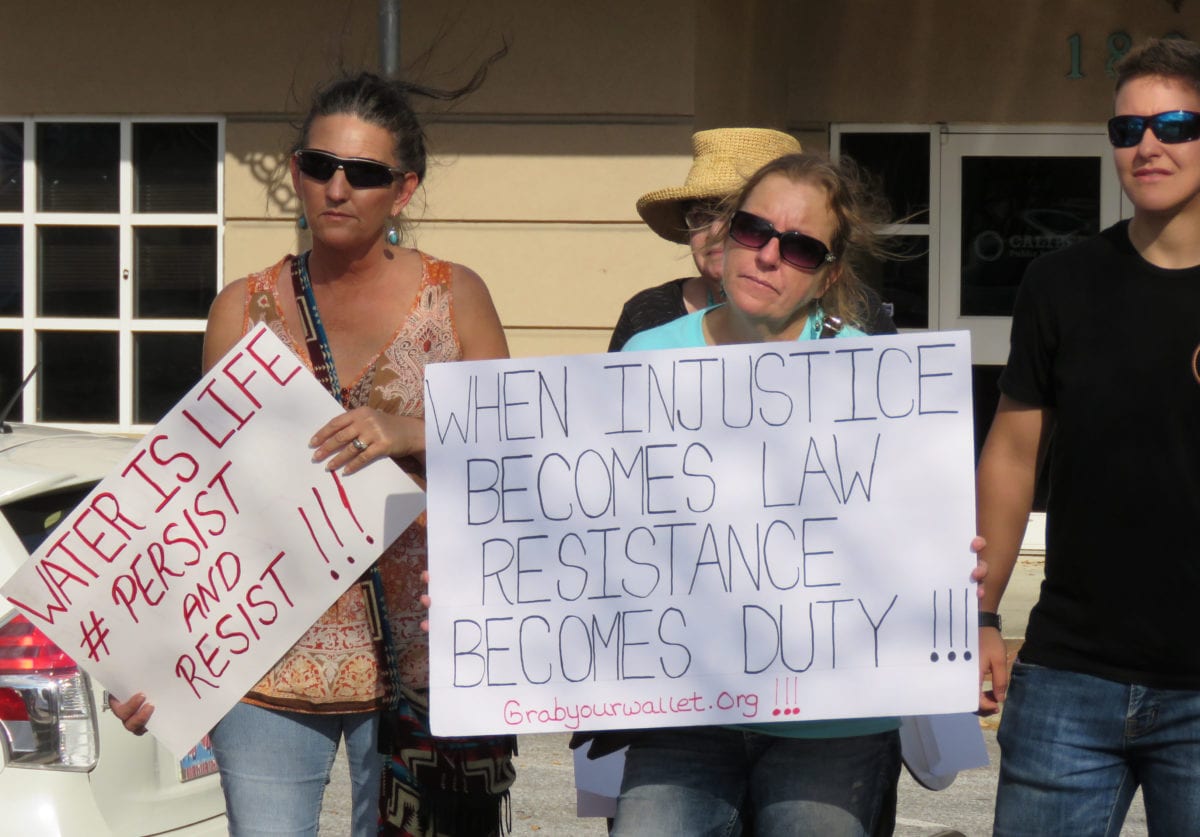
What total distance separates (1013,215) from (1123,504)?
7556 mm

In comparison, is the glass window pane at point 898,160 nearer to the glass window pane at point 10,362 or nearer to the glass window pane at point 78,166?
the glass window pane at point 78,166

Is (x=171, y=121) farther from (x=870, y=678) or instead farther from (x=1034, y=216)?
(x=870, y=678)

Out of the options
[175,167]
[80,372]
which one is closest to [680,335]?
[175,167]

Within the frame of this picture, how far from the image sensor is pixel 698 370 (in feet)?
9.46

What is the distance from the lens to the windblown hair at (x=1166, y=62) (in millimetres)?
2916

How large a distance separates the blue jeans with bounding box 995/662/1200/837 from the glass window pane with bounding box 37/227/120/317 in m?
7.96

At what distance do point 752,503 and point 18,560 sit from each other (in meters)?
1.84

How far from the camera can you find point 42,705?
3.65 meters

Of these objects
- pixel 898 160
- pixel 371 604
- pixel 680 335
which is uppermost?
pixel 898 160

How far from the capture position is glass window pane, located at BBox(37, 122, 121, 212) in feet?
32.3

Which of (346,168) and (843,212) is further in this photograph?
(346,168)

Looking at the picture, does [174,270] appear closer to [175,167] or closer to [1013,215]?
[175,167]

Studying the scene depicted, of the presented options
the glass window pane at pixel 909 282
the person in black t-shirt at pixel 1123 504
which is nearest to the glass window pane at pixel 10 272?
the glass window pane at pixel 909 282

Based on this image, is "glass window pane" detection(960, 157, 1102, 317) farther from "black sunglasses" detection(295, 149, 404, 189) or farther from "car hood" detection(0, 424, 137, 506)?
"black sunglasses" detection(295, 149, 404, 189)
